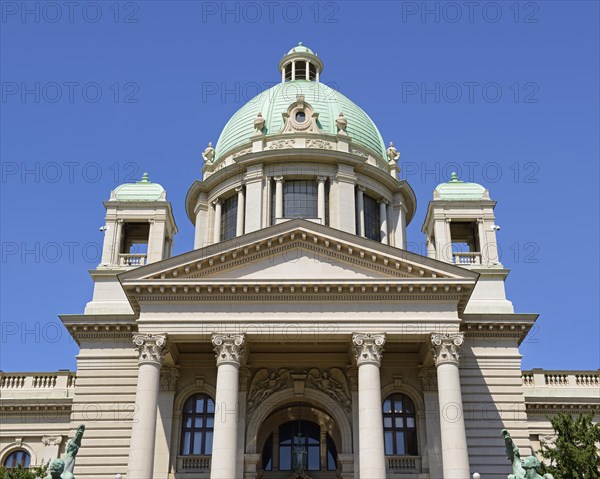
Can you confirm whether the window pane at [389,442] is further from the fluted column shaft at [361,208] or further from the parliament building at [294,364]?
the fluted column shaft at [361,208]

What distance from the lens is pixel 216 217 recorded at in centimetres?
4691

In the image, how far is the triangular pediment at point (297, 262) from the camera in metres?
32.7

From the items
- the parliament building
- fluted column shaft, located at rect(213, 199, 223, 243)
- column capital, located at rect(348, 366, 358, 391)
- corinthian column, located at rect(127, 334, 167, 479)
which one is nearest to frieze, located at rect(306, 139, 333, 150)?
fluted column shaft, located at rect(213, 199, 223, 243)

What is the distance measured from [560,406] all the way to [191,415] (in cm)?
1682

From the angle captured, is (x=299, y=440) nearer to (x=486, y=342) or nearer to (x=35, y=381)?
(x=486, y=342)

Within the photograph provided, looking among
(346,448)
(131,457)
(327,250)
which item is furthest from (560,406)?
(131,457)

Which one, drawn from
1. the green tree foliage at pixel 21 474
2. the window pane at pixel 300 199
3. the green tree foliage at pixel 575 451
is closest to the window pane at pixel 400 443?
the green tree foliage at pixel 575 451

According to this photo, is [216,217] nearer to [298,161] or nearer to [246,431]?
[298,161]

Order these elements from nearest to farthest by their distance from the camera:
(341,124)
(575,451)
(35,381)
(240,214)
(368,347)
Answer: (575,451) < (368,347) < (35,381) < (240,214) < (341,124)

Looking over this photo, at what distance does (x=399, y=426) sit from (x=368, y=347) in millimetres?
4941

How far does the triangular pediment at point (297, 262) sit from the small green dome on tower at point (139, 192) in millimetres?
9675

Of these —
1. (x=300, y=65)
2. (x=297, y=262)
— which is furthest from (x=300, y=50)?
(x=297, y=262)

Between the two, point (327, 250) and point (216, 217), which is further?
point (216, 217)

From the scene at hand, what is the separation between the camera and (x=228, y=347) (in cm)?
3166
